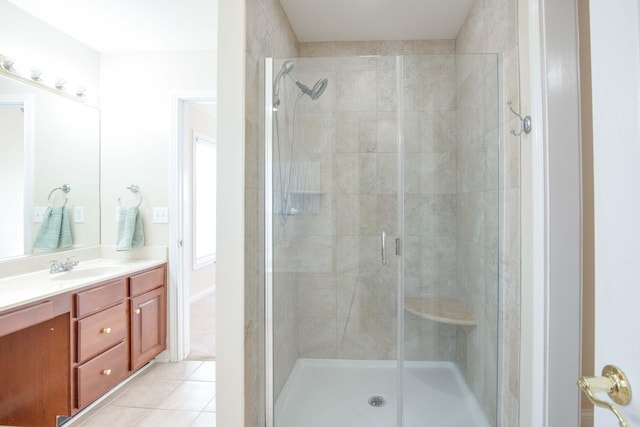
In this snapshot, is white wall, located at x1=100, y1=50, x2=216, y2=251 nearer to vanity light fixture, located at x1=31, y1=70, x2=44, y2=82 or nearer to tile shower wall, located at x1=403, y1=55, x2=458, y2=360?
vanity light fixture, located at x1=31, y1=70, x2=44, y2=82

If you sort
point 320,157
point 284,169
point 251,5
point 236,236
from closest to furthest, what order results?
point 236,236
point 251,5
point 284,169
point 320,157

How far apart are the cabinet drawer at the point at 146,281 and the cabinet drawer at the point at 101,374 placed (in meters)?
0.38

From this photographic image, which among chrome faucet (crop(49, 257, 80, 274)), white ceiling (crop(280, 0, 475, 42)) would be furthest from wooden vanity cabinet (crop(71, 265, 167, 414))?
white ceiling (crop(280, 0, 475, 42))

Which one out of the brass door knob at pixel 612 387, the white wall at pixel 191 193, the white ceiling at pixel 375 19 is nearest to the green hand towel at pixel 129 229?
the white wall at pixel 191 193

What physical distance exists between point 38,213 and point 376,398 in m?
2.68

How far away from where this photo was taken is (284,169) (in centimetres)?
183

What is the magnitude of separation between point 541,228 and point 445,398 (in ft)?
4.07

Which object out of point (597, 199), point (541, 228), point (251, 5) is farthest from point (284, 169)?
point (597, 199)

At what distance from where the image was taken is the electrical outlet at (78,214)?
2473 millimetres

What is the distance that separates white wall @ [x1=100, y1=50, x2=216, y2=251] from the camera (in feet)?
8.75

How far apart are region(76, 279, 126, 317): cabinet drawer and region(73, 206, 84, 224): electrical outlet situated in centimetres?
75

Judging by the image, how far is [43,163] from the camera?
2240 mm

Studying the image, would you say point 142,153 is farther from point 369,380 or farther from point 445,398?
point 445,398

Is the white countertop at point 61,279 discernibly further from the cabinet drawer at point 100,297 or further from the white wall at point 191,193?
the white wall at point 191,193
